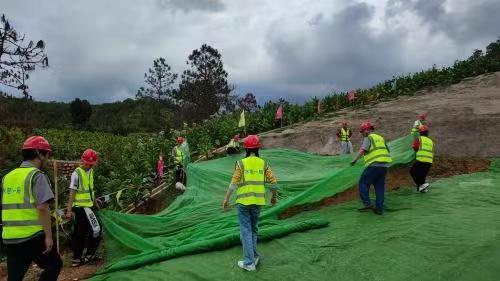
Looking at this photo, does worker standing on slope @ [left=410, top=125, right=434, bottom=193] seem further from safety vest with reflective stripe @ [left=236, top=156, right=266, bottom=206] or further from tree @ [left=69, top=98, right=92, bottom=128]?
tree @ [left=69, top=98, right=92, bottom=128]

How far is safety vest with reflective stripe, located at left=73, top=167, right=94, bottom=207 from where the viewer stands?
7.72m

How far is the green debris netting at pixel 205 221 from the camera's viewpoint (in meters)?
6.94

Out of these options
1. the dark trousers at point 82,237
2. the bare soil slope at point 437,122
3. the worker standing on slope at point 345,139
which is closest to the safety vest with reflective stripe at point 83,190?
the dark trousers at point 82,237

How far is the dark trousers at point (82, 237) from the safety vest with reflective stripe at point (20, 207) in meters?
2.93

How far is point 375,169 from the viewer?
840 cm

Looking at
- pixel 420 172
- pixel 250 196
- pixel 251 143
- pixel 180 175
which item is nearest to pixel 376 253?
pixel 250 196

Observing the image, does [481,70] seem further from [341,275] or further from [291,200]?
[341,275]

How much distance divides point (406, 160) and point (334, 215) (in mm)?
3220

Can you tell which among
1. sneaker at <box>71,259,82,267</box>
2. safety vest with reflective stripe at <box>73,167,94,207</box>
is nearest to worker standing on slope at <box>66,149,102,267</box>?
safety vest with reflective stripe at <box>73,167,94,207</box>

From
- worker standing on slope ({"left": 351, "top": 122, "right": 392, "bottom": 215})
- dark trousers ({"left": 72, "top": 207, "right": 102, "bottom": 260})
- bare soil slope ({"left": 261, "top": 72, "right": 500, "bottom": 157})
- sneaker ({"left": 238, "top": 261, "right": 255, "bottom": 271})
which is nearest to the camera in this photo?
sneaker ({"left": 238, "top": 261, "right": 255, "bottom": 271})

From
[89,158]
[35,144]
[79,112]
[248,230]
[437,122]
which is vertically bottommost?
[248,230]

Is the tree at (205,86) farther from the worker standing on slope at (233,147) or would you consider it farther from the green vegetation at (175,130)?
the worker standing on slope at (233,147)

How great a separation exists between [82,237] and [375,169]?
487 centimetres

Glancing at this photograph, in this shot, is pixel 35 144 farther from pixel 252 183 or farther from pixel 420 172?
pixel 420 172
